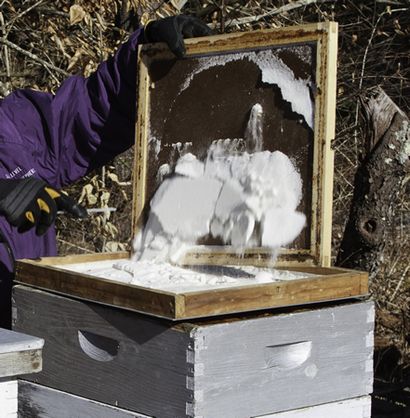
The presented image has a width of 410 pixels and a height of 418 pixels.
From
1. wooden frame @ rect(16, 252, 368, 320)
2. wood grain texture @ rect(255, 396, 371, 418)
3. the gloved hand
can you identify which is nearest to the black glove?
the gloved hand

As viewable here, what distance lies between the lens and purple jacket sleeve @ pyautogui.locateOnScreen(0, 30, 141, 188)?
8.21 feet

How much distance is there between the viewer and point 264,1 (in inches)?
220

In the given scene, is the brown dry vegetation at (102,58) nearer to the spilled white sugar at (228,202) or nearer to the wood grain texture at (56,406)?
the spilled white sugar at (228,202)

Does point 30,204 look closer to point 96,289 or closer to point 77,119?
point 96,289

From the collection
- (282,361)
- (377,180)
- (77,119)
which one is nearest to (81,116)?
(77,119)

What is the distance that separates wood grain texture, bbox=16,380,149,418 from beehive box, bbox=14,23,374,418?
2cm

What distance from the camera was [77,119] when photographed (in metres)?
2.54

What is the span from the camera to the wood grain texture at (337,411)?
1.96 m

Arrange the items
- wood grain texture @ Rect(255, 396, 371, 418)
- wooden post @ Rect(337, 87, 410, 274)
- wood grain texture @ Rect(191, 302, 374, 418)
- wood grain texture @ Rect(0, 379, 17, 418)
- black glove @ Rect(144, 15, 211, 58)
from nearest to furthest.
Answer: wood grain texture @ Rect(0, 379, 17, 418)
wood grain texture @ Rect(191, 302, 374, 418)
wood grain texture @ Rect(255, 396, 371, 418)
black glove @ Rect(144, 15, 211, 58)
wooden post @ Rect(337, 87, 410, 274)

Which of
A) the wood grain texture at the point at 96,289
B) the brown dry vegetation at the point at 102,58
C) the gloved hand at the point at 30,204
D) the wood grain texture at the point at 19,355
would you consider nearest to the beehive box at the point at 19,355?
the wood grain texture at the point at 19,355

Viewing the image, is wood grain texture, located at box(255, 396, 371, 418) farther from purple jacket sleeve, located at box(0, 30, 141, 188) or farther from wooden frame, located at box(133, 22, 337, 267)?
purple jacket sleeve, located at box(0, 30, 141, 188)

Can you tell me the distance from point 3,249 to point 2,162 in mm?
229

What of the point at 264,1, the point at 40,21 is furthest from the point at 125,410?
the point at 264,1

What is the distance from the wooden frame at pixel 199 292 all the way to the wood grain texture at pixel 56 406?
0.23m
